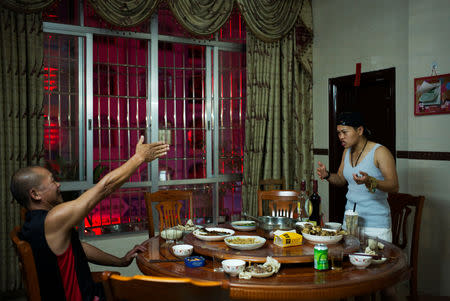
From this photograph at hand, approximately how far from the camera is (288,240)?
2.14 metres

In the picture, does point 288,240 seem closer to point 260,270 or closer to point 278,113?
point 260,270

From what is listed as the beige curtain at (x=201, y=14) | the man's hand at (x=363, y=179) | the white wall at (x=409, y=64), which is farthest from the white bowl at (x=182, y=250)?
the beige curtain at (x=201, y=14)

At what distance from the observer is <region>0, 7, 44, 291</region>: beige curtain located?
349 centimetres

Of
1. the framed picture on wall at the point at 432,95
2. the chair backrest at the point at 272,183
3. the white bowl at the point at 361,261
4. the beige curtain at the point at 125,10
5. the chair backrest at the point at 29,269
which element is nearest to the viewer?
the chair backrest at the point at 29,269

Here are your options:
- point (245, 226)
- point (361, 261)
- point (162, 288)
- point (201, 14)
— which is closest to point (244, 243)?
point (245, 226)

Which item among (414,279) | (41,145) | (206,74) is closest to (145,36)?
(206,74)

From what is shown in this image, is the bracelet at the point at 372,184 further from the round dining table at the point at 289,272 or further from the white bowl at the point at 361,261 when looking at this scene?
the white bowl at the point at 361,261

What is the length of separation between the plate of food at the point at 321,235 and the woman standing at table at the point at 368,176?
18.6 inches

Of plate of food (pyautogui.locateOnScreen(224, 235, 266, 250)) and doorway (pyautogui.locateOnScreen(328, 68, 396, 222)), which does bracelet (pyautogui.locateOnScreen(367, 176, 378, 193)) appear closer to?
plate of food (pyautogui.locateOnScreen(224, 235, 266, 250))

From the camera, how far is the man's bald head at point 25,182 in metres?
1.86

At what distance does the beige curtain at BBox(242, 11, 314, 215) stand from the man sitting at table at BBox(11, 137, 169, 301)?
107 inches

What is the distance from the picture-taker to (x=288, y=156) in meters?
4.70

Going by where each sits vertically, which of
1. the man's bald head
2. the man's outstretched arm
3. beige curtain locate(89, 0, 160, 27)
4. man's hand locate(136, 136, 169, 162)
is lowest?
the man's outstretched arm

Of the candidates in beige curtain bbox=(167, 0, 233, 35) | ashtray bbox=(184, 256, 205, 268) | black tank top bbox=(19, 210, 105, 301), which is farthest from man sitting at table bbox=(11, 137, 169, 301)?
beige curtain bbox=(167, 0, 233, 35)
